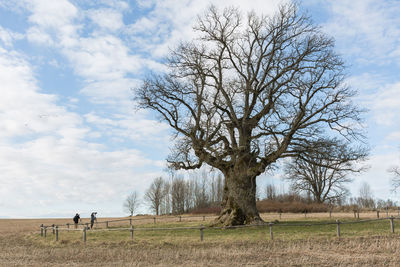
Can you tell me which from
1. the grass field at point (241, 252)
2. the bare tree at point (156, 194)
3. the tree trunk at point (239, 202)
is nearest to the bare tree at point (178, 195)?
the bare tree at point (156, 194)

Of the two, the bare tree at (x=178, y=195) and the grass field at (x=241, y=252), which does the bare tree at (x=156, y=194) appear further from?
the grass field at (x=241, y=252)

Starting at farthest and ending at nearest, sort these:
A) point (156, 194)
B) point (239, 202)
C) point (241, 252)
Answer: point (156, 194), point (239, 202), point (241, 252)

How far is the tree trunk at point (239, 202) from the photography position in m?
26.3

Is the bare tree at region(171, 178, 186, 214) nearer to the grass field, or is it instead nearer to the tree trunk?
the tree trunk

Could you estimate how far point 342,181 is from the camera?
5838 centimetres

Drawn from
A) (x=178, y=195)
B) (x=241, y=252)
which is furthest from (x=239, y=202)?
(x=178, y=195)

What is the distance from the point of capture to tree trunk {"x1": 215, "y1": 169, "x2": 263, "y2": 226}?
86.3 feet

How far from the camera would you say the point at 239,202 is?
86.9ft

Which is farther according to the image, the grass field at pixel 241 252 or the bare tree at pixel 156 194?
the bare tree at pixel 156 194

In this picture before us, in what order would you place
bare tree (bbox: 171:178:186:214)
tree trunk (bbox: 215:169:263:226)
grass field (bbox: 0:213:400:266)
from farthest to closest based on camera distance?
1. bare tree (bbox: 171:178:186:214)
2. tree trunk (bbox: 215:169:263:226)
3. grass field (bbox: 0:213:400:266)

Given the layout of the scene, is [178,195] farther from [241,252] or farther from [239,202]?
[241,252]

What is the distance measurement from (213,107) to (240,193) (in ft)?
20.5

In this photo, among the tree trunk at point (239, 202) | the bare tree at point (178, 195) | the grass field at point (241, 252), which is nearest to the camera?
the grass field at point (241, 252)

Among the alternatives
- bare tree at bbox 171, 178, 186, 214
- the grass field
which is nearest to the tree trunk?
the grass field
